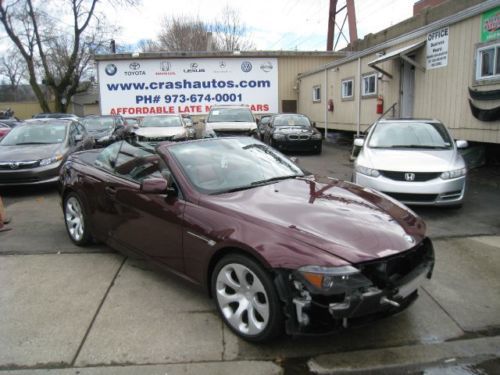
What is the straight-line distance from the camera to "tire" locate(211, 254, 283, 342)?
2957 mm

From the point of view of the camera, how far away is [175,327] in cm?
350

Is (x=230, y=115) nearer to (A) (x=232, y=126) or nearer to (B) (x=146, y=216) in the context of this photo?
(A) (x=232, y=126)

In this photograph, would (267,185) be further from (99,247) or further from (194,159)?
(99,247)

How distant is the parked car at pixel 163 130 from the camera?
14.2 m

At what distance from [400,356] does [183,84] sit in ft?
78.1

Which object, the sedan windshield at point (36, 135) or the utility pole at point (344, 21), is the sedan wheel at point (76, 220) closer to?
the sedan windshield at point (36, 135)

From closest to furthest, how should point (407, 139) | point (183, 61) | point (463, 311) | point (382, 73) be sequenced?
point (463, 311)
point (407, 139)
point (382, 73)
point (183, 61)

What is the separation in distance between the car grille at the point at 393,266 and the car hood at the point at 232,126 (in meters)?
11.1

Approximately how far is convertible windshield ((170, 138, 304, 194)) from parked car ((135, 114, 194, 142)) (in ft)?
31.1

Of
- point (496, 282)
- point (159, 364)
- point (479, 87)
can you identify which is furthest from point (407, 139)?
point (159, 364)

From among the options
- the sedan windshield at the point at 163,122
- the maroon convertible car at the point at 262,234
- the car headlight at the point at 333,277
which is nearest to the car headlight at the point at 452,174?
the maroon convertible car at the point at 262,234

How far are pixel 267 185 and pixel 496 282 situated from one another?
246 centimetres

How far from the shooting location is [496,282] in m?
Result: 4.27

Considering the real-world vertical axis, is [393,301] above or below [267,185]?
below
